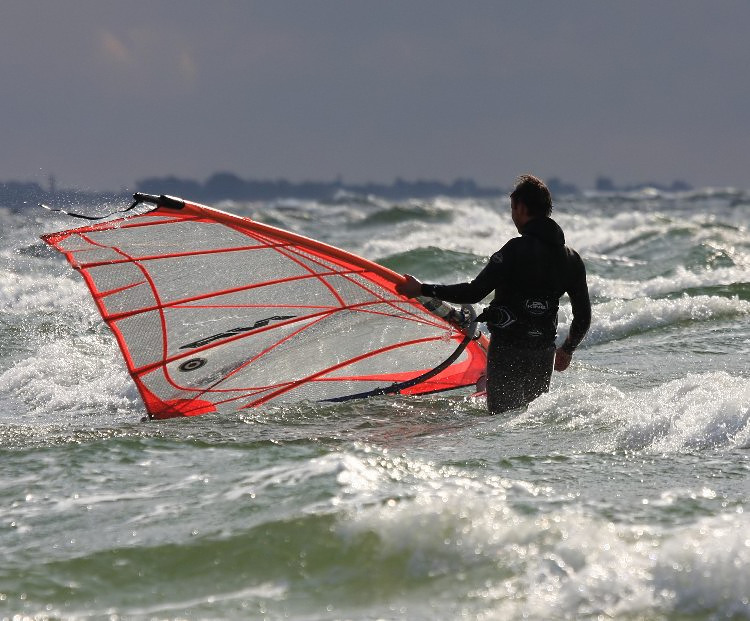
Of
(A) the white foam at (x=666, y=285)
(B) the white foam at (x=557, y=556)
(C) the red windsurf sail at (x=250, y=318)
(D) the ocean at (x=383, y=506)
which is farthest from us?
(A) the white foam at (x=666, y=285)

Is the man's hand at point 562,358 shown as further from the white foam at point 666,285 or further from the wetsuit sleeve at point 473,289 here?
the white foam at point 666,285

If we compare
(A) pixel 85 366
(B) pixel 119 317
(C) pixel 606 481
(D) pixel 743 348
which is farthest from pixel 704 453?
(A) pixel 85 366

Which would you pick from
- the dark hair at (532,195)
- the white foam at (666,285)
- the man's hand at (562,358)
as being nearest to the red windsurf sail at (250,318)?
the man's hand at (562,358)

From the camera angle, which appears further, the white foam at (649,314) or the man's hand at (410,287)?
the white foam at (649,314)

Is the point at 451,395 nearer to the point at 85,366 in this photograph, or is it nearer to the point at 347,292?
the point at 347,292

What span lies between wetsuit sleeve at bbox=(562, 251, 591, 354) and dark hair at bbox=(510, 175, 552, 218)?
0.32 meters

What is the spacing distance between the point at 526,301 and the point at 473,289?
301 mm

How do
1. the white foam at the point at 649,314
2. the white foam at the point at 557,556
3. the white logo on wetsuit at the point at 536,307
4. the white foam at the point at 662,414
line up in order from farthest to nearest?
the white foam at the point at 649,314
the white logo on wetsuit at the point at 536,307
the white foam at the point at 662,414
the white foam at the point at 557,556

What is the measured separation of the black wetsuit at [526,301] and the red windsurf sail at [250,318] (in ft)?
2.07

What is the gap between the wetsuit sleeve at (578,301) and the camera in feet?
19.0

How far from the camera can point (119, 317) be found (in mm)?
6637

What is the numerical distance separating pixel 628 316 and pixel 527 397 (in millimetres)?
4799

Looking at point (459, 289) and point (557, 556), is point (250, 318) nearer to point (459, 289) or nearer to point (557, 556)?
point (459, 289)

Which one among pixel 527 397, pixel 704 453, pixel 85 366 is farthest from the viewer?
pixel 85 366
